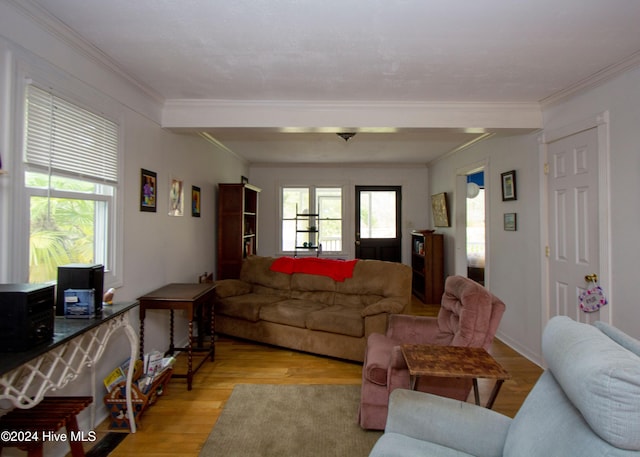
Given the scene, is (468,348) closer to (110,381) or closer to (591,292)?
(591,292)

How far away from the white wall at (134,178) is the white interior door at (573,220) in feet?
12.0

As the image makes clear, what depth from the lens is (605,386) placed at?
0.90 metres

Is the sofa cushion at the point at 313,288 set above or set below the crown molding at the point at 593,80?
below

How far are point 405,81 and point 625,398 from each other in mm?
2459

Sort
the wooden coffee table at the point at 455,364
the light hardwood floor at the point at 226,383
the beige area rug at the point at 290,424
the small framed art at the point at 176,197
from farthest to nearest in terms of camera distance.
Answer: the small framed art at the point at 176,197 → the light hardwood floor at the point at 226,383 → the beige area rug at the point at 290,424 → the wooden coffee table at the point at 455,364

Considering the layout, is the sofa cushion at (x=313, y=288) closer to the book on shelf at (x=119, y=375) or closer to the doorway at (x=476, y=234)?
the book on shelf at (x=119, y=375)

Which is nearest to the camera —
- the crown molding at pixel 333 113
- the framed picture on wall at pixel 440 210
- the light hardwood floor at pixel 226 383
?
the light hardwood floor at pixel 226 383

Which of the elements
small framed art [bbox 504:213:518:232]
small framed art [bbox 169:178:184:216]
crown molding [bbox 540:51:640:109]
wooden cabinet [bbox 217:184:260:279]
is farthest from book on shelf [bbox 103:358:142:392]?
crown molding [bbox 540:51:640:109]

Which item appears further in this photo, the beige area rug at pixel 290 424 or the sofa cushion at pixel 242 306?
the sofa cushion at pixel 242 306

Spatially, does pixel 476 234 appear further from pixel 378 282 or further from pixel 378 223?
pixel 378 282

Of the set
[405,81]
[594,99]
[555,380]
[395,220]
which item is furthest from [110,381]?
[395,220]

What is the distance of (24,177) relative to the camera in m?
1.83

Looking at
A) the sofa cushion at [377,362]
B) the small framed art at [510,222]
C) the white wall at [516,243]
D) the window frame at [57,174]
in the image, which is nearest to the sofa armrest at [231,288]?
the window frame at [57,174]

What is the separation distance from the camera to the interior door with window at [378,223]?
6.82 meters
